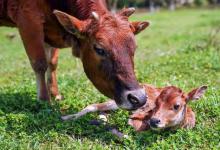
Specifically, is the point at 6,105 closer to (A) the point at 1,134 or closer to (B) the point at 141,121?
(A) the point at 1,134

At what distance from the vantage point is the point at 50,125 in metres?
6.46

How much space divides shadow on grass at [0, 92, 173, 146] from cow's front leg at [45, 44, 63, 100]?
42.1 inches

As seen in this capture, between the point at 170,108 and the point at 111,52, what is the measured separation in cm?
98

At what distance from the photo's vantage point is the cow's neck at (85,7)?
690 centimetres

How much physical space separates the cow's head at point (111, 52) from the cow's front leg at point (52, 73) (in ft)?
6.24

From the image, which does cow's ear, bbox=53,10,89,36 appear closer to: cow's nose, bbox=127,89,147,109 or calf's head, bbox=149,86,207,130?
cow's nose, bbox=127,89,147,109

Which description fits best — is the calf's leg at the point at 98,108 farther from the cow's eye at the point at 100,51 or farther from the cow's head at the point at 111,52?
the cow's eye at the point at 100,51

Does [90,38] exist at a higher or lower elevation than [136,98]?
higher

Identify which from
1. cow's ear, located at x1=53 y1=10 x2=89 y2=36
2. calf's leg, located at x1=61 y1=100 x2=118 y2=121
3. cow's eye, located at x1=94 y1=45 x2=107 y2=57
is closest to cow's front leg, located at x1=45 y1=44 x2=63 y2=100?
calf's leg, located at x1=61 y1=100 x2=118 y2=121

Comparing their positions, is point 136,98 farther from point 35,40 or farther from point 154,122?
point 35,40

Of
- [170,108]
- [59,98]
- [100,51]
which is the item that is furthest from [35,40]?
[170,108]

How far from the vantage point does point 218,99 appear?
7227 millimetres

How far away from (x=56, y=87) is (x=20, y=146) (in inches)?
116

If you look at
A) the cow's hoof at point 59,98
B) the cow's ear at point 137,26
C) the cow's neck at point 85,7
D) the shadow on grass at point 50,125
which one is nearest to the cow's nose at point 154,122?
the shadow on grass at point 50,125
